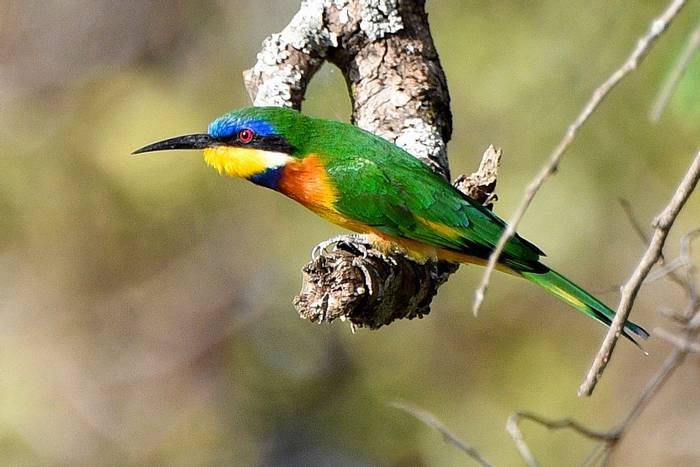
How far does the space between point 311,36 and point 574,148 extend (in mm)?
2662

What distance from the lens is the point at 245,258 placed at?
6.57 meters

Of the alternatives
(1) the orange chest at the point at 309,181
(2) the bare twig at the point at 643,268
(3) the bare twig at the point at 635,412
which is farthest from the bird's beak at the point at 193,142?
(2) the bare twig at the point at 643,268

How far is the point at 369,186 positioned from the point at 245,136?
45 cm

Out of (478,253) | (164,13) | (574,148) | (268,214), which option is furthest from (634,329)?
(164,13)

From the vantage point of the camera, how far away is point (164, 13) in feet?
22.5

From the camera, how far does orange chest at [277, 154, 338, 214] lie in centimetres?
358

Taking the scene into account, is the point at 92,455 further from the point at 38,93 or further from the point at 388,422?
the point at 38,93

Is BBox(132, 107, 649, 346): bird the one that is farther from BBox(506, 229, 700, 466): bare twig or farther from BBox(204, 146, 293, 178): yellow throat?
BBox(506, 229, 700, 466): bare twig

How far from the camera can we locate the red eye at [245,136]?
11.5 ft

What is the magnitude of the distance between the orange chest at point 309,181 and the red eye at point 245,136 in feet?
0.56

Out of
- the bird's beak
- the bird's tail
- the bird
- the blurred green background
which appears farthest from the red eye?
the blurred green background

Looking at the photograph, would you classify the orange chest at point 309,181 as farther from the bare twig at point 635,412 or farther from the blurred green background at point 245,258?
the blurred green background at point 245,258

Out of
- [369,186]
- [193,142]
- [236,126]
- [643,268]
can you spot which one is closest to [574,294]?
[369,186]

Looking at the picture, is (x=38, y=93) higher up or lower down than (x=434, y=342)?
higher up
